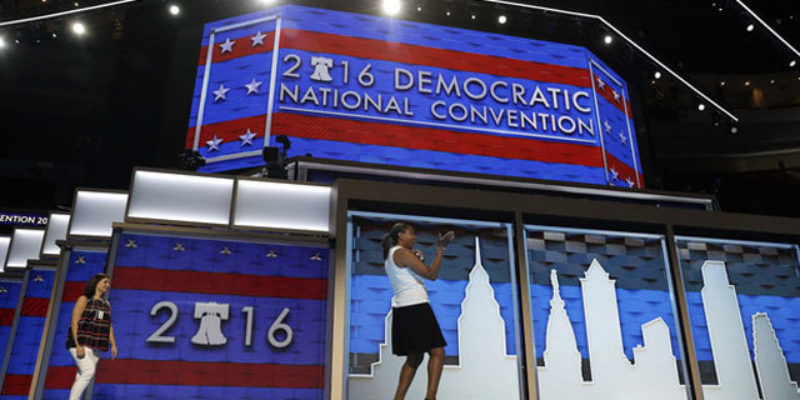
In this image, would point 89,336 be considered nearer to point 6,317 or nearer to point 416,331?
point 416,331

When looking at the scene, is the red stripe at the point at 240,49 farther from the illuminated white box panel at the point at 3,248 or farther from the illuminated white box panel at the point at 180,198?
the illuminated white box panel at the point at 180,198

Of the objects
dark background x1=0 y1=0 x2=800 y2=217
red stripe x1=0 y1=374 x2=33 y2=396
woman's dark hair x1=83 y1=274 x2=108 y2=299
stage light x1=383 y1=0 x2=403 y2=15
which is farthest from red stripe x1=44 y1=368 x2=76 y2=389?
stage light x1=383 y1=0 x2=403 y2=15

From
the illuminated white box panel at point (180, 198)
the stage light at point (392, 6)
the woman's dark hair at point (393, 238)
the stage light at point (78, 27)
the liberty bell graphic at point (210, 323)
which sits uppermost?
the stage light at point (392, 6)

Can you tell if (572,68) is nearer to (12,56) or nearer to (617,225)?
(617,225)

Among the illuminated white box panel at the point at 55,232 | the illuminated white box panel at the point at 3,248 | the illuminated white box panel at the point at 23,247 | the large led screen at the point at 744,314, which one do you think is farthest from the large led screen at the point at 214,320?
the illuminated white box panel at the point at 3,248

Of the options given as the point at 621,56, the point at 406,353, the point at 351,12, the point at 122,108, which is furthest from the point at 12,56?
the point at 406,353

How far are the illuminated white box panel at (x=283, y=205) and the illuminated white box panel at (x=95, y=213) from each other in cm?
159

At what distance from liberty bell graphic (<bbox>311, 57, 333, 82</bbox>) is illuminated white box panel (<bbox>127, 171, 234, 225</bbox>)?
459 cm

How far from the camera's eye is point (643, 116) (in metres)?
12.3

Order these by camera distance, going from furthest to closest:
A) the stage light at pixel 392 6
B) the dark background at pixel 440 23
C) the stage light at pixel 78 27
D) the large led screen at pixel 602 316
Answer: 1. the dark background at pixel 440 23
2. the stage light at pixel 78 27
3. the stage light at pixel 392 6
4. the large led screen at pixel 602 316

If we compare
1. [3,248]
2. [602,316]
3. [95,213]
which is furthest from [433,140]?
[3,248]

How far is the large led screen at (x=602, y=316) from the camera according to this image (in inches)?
189

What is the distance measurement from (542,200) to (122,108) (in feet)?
28.9

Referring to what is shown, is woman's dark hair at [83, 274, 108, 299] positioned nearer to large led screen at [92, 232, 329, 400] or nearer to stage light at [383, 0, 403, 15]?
large led screen at [92, 232, 329, 400]
